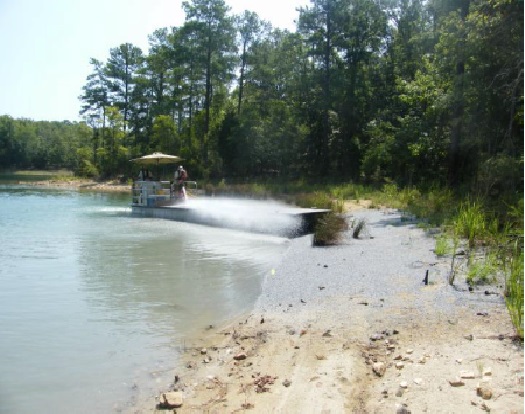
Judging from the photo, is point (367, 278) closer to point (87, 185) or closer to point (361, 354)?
point (361, 354)

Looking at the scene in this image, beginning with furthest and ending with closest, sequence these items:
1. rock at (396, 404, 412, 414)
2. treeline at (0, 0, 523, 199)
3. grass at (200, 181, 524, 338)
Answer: treeline at (0, 0, 523, 199)
grass at (200, 181, 524, 338)
rock at (396, 404, 412, 414)

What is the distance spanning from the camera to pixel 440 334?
521 cm

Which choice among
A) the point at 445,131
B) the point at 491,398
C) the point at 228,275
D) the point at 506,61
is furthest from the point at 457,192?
the point at 491,398

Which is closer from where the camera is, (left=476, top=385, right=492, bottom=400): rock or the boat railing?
(left=476, top=385, right=492, bottom=400): rock

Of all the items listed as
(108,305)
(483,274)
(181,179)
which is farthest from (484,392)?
(181,179)

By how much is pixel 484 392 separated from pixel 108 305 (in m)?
6.05

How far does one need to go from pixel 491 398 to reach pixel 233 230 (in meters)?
14.4

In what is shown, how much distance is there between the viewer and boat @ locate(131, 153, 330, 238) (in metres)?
17.9

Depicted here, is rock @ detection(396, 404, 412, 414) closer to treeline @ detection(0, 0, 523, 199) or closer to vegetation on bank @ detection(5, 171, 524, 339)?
vegetation on bank @ detection(5, 171, 524, 339)

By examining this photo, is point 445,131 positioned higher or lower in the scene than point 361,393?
higher

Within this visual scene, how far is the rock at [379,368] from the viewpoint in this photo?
436 cm

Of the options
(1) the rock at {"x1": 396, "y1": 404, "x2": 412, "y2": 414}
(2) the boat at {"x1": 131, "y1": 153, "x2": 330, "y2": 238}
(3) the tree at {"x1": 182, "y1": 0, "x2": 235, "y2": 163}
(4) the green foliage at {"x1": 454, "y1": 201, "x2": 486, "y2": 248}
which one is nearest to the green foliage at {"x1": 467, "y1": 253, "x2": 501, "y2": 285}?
(4) the green foliage at {"x1": 454, "y1": 201, "x2": 486, "y2": 248}

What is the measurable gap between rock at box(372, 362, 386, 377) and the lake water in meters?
2.15

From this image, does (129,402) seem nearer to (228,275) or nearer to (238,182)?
(228,275)
